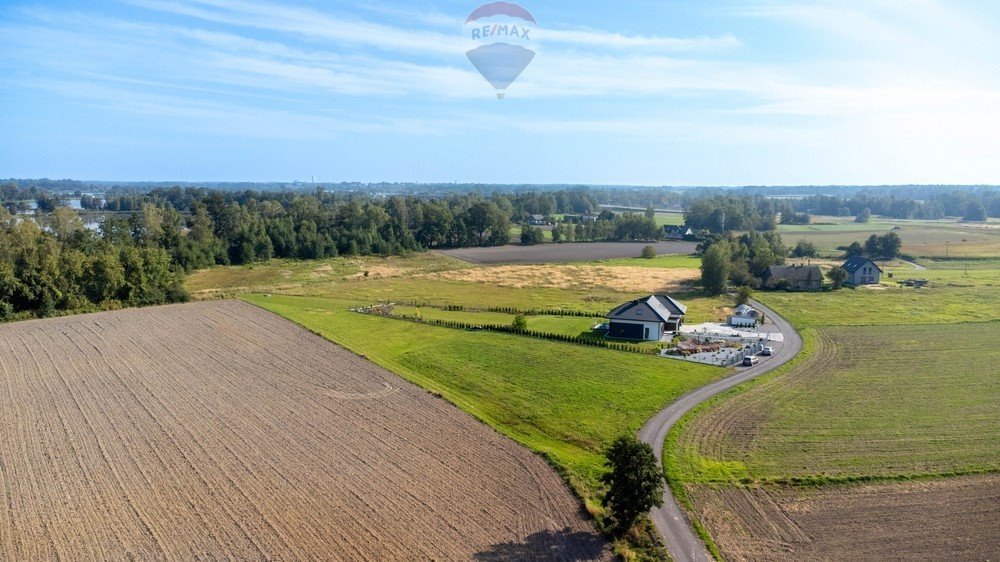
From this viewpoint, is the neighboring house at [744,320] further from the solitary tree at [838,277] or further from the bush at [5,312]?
the bush at [5,312]

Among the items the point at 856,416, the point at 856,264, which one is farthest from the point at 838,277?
the point at 856,416

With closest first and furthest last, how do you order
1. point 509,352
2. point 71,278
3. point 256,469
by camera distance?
point 256,469, point 509,352, point 71,278

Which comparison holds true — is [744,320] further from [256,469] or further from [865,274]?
[256,469]

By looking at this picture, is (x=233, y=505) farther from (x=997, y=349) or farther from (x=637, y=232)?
(x=637, y=232)

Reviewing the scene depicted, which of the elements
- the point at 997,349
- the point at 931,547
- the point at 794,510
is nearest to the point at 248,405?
the point at 794,510

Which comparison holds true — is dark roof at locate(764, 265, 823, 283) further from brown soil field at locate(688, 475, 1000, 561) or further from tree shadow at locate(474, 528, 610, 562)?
tree shadow at locate(474, 528, 610, 562)

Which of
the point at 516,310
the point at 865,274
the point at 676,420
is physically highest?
the point at 865,274

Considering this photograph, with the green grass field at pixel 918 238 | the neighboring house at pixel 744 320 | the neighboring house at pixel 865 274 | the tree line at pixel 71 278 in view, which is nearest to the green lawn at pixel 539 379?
the neighboring house at pixel 744 320
